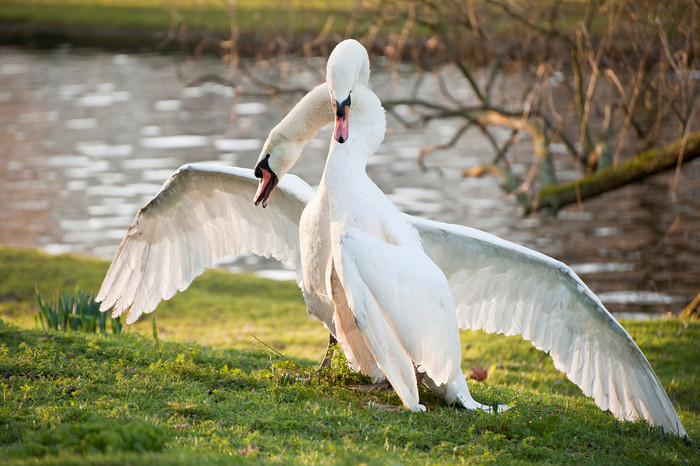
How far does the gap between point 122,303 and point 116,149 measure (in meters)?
19.5

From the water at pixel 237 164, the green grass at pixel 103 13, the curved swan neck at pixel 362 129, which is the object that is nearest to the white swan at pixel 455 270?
the curved swan neck at pixel 362 129

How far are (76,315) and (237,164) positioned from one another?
48.3 ft

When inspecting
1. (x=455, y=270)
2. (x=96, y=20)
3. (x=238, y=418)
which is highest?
(x=96, y=20)

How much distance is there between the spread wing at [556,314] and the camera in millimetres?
5094

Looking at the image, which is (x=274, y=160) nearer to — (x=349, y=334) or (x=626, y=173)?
(x=349, y=334)

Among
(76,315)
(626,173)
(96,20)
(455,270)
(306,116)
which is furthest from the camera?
(96,20)

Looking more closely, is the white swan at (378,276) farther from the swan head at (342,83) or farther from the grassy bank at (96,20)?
the grassy bank at (96,20)

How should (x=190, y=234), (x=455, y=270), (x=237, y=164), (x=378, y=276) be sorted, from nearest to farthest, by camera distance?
(x=378, y=276), (x=455, y=270), (x=190, y=234), (x=237, y=164)

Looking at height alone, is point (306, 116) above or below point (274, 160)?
above

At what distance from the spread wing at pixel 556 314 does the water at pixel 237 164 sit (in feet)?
15.4

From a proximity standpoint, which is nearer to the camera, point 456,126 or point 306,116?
point 306,116

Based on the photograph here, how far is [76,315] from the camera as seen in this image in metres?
6.82

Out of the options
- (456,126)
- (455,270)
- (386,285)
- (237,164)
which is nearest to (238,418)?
(386,285)

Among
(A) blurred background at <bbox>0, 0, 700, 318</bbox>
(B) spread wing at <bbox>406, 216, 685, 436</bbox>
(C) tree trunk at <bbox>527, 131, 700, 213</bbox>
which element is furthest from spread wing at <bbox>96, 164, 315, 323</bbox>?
(C) tree trunk at <bbox>527, 131, 700, 213</bbox>
